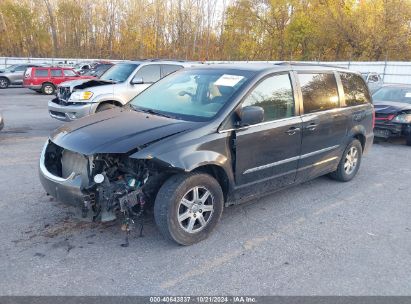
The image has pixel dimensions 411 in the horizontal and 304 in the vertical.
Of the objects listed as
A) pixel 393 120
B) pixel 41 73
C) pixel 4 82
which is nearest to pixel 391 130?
pixel 393 120

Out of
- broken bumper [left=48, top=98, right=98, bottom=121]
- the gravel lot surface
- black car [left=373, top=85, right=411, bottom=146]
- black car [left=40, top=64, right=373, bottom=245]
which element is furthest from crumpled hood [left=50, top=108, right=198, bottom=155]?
black car [left=373, top=85, right=411, bottom=146]

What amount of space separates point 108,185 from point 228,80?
1.86 metres

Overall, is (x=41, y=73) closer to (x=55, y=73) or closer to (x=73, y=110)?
(x=55, y=73)

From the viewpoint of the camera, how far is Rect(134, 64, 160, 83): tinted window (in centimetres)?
916

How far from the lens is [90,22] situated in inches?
1817

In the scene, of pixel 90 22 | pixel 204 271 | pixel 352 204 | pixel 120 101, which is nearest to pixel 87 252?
pixel 204 271

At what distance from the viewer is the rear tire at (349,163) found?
5.52 meters

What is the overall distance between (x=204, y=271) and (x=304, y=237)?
4.22 ft

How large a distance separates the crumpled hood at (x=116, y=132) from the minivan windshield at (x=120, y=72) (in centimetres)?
521

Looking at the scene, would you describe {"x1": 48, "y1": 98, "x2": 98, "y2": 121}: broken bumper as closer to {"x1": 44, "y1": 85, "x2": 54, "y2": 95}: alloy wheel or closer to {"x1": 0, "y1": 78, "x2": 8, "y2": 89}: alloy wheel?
{"x1": 44, "y1": 85, "x2": 54, "y2": 95}: alloy wheel

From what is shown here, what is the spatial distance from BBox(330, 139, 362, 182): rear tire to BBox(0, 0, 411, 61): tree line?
3847 centimetres

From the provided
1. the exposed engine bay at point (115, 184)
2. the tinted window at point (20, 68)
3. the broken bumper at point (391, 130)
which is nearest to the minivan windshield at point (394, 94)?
the broken bumper at point (391, 130)

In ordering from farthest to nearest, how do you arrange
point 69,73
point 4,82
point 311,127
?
1. point 4,82
2. point 69,73
3. point 311,127

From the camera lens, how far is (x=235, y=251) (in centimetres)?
348
